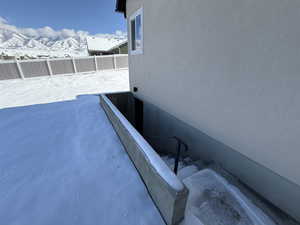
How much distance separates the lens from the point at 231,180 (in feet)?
5.65

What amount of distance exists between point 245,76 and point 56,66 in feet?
41.5

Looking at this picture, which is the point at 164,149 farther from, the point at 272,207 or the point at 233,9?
the point at 233,9

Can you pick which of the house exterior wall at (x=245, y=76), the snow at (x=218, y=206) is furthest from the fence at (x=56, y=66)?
the snow at (x=218, y=206)

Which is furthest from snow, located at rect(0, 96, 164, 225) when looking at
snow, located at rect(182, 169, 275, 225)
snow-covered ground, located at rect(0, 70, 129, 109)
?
snow-covered ground, located at rect(0, 70, 129, 109)

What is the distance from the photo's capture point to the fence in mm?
9086

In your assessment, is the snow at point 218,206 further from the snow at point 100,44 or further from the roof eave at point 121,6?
the snow at point 100,44

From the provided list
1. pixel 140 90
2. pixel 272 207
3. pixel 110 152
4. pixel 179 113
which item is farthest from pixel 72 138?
pixel 272 207

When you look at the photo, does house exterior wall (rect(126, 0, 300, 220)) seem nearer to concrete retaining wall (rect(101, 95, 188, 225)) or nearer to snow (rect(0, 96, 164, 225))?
concrete retaining wall (rect(101, 95, 188, 225))

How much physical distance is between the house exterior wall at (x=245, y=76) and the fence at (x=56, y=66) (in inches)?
429

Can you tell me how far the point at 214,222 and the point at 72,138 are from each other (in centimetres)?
251

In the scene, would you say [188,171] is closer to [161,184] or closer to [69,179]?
[161,184]

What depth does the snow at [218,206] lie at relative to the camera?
3.98 feet

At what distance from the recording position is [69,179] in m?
1.72

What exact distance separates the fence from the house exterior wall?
10.9 metres
